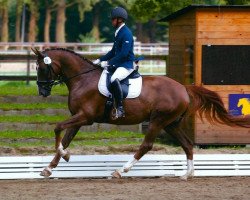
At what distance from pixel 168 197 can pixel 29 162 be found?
10.5 ft

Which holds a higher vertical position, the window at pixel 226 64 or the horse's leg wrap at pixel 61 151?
the window at pixel 226 64

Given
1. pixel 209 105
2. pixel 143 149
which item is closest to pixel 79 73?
pixel 143 149

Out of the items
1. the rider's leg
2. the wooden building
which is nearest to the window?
the wooden building

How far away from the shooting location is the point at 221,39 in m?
18.9

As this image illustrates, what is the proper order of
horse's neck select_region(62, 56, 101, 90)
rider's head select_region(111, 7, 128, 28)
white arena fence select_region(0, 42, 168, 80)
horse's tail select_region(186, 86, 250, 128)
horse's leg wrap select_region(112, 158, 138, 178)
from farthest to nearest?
white arena fence select_region(0, 42, 168, 80) → horse's tail select_region(186, 86, 250, 128) → horse's neck select_region(62, 56, 101, 90) → rider's head select_region(111, 7, 128, 28) → horse's leg wrap select_region(112, 158, 138, 178)

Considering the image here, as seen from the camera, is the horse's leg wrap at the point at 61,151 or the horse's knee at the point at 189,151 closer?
the horse's leg wrap at the point at 61,151

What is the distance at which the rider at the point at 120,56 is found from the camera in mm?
14023

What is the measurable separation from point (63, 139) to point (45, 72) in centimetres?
117

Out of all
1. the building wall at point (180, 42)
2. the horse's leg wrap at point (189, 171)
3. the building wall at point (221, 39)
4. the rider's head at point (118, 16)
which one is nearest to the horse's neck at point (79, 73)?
the rider's head at point (118, 16)

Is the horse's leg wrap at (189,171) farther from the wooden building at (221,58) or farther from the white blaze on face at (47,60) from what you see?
the wooden building at (221,58)

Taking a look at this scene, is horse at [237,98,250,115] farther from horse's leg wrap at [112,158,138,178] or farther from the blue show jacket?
horse's leg wrap at [112,158,138,178]

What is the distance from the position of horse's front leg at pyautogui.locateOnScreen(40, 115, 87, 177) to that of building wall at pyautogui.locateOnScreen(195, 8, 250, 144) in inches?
214

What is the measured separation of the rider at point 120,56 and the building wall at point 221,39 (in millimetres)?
4847

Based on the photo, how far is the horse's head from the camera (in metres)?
14.2
